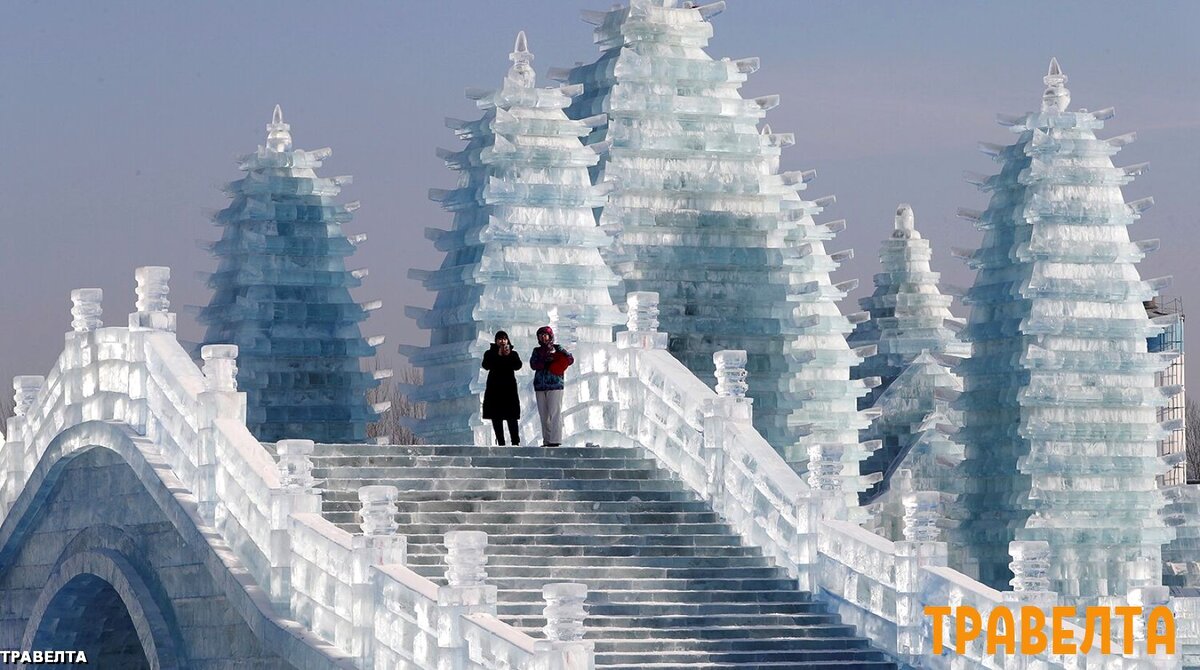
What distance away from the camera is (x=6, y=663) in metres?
37.3

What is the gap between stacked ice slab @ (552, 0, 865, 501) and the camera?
5238cm

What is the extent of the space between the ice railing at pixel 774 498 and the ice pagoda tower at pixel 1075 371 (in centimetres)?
1772

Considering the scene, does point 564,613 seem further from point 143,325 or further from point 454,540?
point 143,325

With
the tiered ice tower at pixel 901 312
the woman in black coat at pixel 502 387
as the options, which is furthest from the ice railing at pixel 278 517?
the tiered ice tower at pixel 901 312

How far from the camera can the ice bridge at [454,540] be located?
29.5m

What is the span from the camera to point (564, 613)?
88.1 feet

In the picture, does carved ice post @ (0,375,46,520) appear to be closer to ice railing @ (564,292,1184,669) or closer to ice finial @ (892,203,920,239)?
ice railing @ (564,292,1184,669)

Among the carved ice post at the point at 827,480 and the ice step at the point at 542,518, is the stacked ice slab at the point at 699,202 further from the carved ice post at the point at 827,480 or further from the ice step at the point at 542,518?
the carved ice post at the point at 827,480

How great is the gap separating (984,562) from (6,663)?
22.7m

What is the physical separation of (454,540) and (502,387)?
26.1 ft

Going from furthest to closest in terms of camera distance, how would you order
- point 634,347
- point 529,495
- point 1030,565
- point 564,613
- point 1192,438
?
point 1192,438
point 634,347
point 529,495
point 1030,565
point 564,613

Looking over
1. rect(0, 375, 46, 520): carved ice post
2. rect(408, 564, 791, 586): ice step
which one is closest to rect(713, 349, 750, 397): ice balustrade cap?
rect(408, 564, 791, 586): ice step

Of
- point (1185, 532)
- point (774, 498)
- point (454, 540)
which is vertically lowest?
point (454, 540)

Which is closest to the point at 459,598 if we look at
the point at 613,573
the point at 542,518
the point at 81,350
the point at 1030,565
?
the point at 613,573
